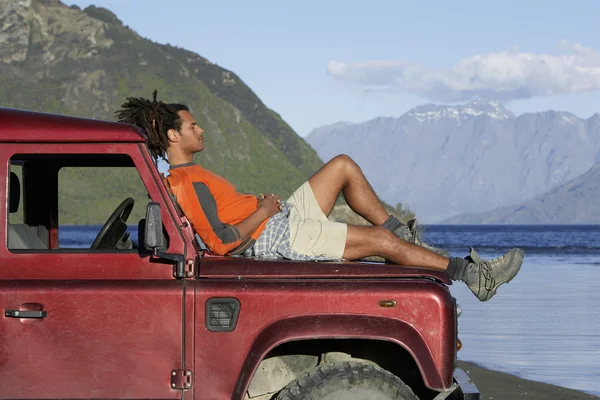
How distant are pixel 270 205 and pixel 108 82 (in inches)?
6467

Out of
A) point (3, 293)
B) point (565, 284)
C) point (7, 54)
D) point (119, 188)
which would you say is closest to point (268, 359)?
point (3, 293)


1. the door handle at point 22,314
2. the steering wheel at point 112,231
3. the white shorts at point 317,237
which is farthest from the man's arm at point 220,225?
the door handle at point 22,314

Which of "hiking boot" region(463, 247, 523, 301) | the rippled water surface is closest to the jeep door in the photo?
"hiking boot" region(463, 247, 523, 301)

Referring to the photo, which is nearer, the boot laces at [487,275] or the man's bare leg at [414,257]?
the man's bare leg at [414,257]

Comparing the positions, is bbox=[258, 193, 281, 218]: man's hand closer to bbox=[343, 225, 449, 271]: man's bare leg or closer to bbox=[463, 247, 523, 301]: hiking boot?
bbox=[343, 225, 449, 271]: man's bare leg

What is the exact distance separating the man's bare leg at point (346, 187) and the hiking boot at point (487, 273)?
0.82 m

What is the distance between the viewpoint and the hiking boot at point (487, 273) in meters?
6.43

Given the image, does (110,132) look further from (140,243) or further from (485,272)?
(485,272)

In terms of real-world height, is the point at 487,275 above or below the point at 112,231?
below

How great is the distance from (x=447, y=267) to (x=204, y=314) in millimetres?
1554

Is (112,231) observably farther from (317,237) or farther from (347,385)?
(347,385)

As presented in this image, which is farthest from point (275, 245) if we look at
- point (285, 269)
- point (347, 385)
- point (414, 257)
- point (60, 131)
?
point (60, 131)

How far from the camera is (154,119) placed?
654 centimetres

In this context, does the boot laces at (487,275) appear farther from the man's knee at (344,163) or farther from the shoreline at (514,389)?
the shoreline at (514,389)
